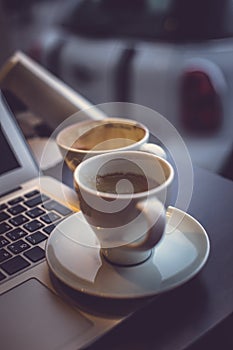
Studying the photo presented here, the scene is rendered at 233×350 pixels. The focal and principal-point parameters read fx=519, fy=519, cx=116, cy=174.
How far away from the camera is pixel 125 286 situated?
1.29ft

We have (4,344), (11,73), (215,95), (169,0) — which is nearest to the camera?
(4,344)

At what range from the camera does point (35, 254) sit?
0.46m

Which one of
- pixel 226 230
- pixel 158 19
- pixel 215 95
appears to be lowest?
pixel 215 95

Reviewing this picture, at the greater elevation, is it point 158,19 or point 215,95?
point 158,19

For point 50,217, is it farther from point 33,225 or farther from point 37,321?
point 37,321

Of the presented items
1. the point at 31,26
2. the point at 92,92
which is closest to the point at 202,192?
the point at 92,92

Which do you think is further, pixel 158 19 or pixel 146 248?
pixel 158 19

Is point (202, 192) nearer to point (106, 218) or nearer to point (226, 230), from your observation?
point (226, 230)

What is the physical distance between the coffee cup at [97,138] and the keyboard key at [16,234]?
0.09 m

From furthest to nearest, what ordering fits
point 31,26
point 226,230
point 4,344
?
point 31,26, point 226,230, point 4,344

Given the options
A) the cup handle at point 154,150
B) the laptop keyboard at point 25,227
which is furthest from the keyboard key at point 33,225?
the cup handle at point 154,150

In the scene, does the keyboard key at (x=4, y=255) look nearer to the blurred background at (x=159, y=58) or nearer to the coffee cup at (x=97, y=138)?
the coffee cup at (x=97, y=138)

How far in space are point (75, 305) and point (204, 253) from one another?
112 millimetres

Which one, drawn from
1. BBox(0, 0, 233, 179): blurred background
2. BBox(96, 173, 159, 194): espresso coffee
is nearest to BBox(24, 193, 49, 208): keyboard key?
BBox(96, 173, 159, 194): espresso coffee
